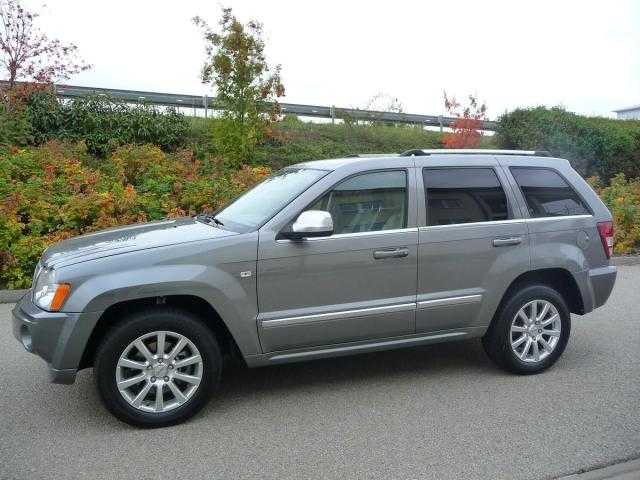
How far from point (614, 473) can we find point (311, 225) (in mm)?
2335

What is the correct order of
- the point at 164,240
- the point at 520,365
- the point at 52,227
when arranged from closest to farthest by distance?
the point at 164,240
the point at 520,365
the point at 52,227

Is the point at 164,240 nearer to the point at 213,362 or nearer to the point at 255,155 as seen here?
the point at 213,362

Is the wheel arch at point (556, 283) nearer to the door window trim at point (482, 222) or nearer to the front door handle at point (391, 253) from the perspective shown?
the door window trim at point (482, 222)

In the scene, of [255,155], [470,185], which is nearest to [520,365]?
[470,185]

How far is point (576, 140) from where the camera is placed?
1795 centimetres

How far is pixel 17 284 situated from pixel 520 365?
235 inches

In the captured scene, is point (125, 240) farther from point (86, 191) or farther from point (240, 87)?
point (240, 87)

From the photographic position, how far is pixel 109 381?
13.1 ft

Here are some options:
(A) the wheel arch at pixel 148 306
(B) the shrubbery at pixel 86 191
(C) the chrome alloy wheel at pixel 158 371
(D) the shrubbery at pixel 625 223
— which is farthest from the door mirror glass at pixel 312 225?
(D) the shrubbery at pixel 625 223

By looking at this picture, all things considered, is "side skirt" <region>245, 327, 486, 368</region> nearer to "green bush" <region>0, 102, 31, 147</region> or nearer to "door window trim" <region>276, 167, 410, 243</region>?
"door window trim" <region>276, 167, 410, 243</region>

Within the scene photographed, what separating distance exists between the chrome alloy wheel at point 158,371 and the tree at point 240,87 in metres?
9.40

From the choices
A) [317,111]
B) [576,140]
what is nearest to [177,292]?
[317,111]

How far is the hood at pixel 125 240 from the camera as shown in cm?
414

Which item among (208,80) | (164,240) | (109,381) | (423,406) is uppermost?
(208,80)
